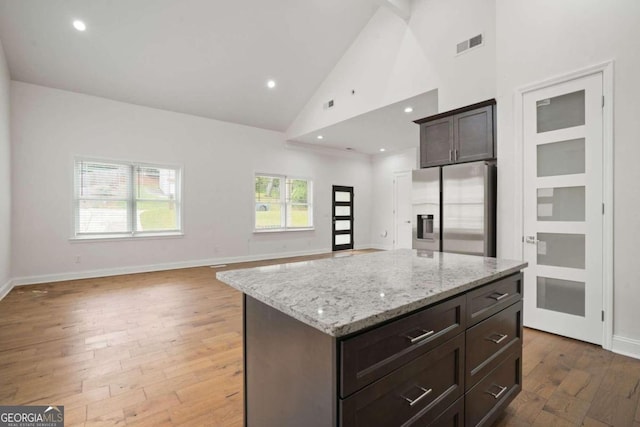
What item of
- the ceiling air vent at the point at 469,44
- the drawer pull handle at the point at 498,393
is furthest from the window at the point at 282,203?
the drawer pull handle at the point at 498,393

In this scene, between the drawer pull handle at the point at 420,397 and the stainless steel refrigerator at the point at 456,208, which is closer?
the drawer pull handle at the point at 420,397

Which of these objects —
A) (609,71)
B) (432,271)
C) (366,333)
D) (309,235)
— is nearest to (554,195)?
(609,71)

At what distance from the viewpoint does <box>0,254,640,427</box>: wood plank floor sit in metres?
1.79

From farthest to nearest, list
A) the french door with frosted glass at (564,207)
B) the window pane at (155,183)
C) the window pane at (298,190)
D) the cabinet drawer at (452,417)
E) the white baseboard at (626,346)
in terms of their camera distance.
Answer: the window pane at (298,190) → the window pane at (155,183) → the french door with frosted glass at (564,207) → the white baseboard at (626,346) → the cabinet drawer at (452,417)

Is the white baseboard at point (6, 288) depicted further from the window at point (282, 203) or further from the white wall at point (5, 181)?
the window at point (282, 203)

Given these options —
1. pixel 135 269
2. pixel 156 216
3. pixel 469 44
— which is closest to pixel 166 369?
pixel 135 269

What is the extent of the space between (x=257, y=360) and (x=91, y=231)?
5509 millimetres

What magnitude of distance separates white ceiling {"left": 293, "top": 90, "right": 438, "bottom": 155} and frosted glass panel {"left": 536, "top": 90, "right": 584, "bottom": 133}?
5.08ft

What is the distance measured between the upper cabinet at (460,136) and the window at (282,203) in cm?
422

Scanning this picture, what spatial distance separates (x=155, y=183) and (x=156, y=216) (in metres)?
0.65

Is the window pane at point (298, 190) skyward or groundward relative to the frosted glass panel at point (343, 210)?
skyward

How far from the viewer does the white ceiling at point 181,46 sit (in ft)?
13.5

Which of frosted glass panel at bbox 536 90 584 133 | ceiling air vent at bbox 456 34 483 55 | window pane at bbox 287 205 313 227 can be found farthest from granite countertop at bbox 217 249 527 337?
window pane at bbox 287 205 313 227

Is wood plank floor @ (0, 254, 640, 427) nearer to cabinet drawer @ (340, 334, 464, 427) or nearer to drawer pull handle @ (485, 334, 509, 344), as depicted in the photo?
drawer pull handle @ (485, 334, 509, 344)
